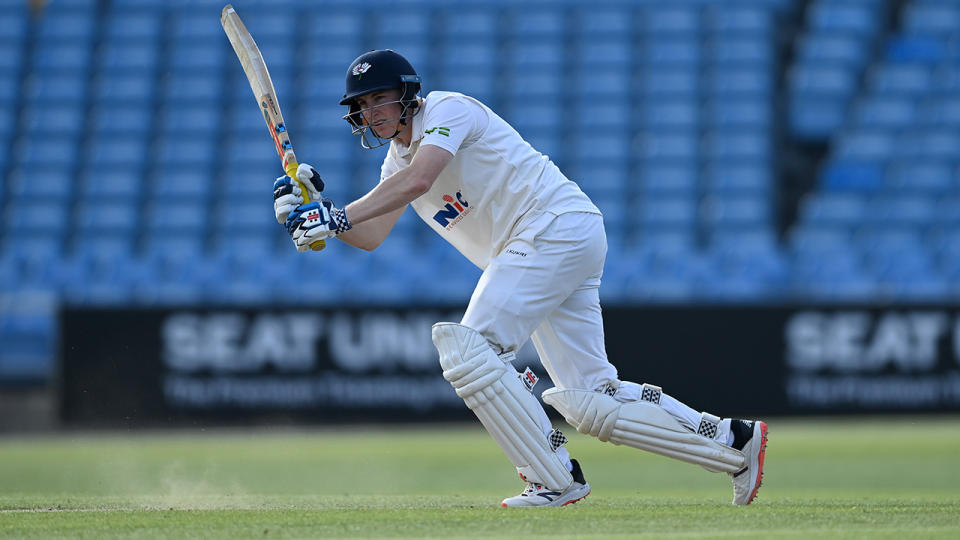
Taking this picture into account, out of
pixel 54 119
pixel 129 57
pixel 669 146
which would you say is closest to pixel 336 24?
pixel 129 57

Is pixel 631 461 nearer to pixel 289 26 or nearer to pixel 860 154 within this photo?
pixel 860 154

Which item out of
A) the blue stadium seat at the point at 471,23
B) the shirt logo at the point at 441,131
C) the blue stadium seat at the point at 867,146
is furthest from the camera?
the blue stadium seat at the point at 471,23

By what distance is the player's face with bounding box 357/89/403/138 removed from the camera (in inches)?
175

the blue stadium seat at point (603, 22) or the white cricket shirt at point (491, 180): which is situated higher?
the blue stadium seat at point (603, 22)

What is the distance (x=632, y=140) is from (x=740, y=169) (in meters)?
1.22

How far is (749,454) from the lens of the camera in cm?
447

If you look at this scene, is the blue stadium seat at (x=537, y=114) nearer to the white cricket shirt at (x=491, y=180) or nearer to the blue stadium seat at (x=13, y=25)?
the blue stadium seat at (x=13, y=25)

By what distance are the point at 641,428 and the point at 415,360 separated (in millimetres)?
5892

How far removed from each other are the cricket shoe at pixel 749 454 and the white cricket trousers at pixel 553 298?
490 millimetres

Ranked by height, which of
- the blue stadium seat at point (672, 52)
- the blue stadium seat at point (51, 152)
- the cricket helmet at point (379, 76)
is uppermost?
the blue stadium seat at point (672, 52)

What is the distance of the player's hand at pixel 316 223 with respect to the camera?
4207 millimetres

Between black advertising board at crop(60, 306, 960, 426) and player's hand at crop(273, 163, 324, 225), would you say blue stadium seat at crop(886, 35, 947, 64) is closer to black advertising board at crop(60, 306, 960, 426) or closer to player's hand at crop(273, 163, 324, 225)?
black advertising board at crop(60, 306, 960, 426)

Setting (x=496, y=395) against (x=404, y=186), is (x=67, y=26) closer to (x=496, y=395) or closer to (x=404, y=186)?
(x=404, y=186)

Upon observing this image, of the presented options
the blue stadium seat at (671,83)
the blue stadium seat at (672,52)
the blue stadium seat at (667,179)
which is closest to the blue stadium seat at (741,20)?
the blue stadium seat at (672,52)
